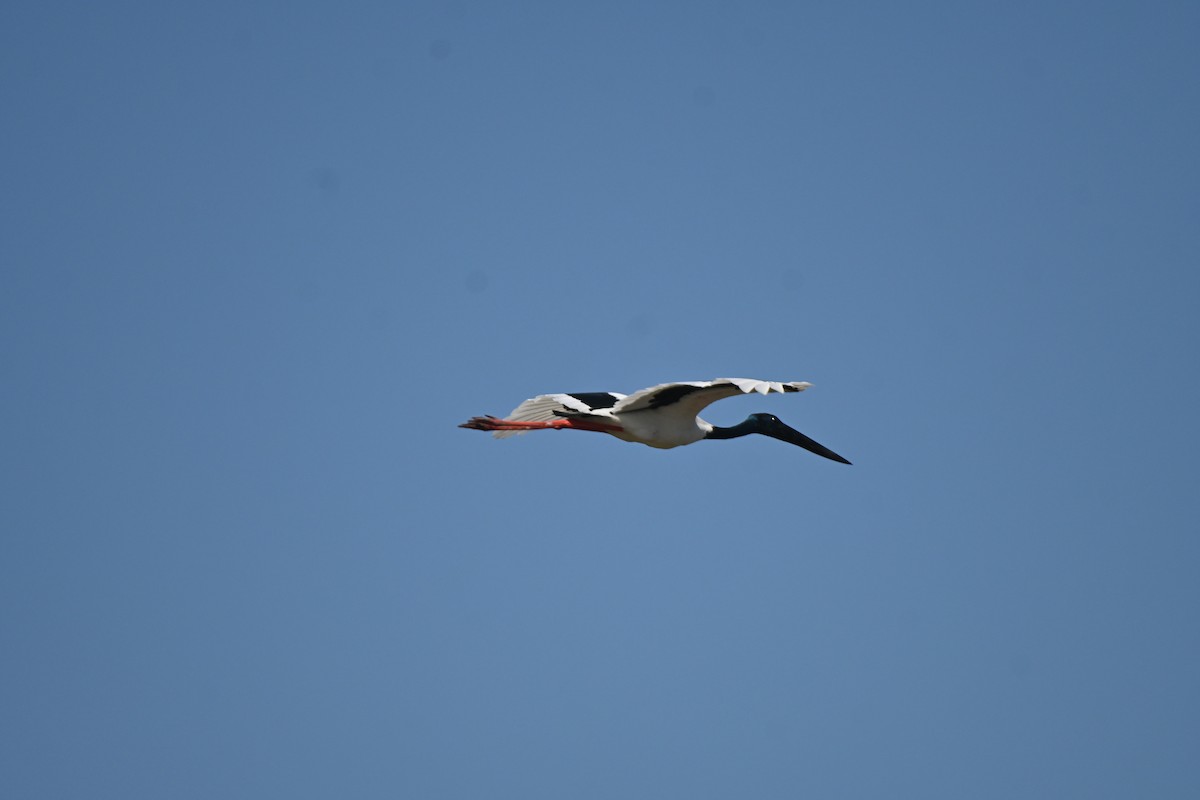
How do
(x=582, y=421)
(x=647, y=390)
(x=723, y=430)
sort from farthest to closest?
(x=723, y=430)
(x=582, y=421)
(x=647, y=390)

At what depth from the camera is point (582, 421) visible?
22.9 m

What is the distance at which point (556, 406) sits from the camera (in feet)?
77.8

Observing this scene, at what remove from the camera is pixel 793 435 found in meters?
25.6

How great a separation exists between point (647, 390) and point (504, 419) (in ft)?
10.5

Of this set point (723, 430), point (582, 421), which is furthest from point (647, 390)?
point (723, 430)

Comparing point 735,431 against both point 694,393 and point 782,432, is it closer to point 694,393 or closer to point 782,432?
point 782,432

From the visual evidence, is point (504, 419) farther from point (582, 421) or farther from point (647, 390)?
point (647, 390)

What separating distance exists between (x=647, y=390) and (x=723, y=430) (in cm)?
388

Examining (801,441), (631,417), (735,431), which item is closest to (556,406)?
(631,417)

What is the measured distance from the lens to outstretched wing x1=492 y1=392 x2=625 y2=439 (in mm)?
23266

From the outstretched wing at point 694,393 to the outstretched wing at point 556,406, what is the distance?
105cm

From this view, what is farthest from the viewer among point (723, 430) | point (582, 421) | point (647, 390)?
point (723, 430)

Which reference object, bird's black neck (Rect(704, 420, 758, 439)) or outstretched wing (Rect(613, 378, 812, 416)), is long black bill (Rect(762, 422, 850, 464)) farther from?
outstretched wing (Rect(613, 378, 812, 416))

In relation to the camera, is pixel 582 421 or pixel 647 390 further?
pixel 582 421
